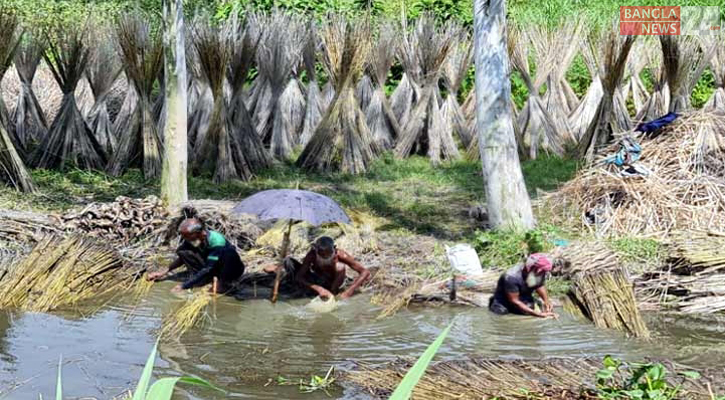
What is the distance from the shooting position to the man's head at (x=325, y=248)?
770cm

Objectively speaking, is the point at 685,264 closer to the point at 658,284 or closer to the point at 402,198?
the point at 658,284

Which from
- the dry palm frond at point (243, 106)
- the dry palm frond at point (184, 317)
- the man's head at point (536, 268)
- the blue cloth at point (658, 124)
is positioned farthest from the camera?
the dry palm frond at point (243, 106)

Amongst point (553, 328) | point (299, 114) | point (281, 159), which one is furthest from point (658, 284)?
point (299, 114)

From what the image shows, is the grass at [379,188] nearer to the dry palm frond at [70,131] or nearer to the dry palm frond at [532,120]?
the dry palm frond at [70,131]

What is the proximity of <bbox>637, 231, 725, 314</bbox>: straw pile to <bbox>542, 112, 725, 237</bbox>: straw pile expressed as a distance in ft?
2.57

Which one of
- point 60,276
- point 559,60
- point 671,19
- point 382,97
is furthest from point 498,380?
point 671,19

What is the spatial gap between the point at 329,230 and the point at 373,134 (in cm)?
444

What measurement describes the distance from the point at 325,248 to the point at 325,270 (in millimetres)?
283

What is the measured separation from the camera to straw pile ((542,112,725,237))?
920cm

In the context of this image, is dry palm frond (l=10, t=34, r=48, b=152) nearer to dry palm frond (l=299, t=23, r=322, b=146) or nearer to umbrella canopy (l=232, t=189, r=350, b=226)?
dry palm frond (l=299, t=23, r=322, b=146)

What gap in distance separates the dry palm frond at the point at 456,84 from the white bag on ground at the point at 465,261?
5.51 metres

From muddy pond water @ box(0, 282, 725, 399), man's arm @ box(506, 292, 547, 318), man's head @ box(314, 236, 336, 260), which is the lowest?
muddy pond water @ box(0, 282, 725, 399)

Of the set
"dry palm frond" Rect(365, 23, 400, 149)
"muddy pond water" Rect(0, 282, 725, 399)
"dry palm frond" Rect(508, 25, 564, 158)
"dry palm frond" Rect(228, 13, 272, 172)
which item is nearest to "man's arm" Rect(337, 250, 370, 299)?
"muddy pond water" Rect(0, 282, 725, 399)

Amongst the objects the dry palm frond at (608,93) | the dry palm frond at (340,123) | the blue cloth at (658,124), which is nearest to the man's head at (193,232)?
the dry palm frond at (340,123)
